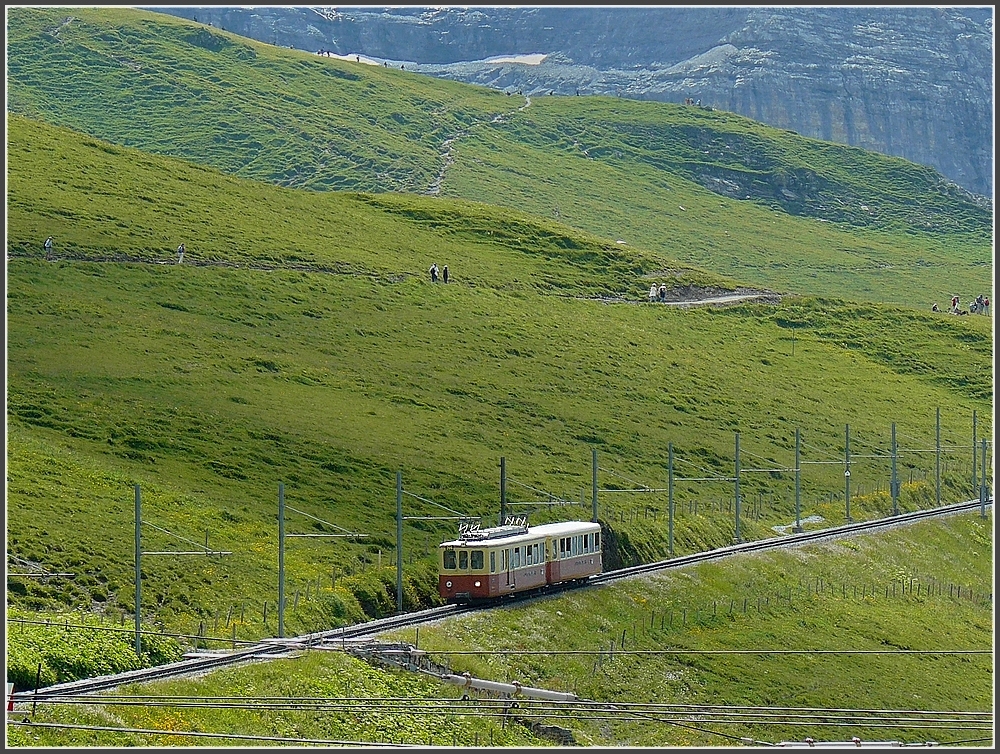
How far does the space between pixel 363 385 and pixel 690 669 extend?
4318 centimetres

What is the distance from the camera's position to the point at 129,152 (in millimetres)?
159625

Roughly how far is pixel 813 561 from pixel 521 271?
225ft

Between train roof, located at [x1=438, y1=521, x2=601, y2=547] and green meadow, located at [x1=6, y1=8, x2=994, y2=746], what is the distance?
9.11 feet

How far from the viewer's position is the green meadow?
64.6 meters

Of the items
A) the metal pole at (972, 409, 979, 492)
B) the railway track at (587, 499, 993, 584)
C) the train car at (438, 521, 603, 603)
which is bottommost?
the metal pole at (972, 409, 979, 492)

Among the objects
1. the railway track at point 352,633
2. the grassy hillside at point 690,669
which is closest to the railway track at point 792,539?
the railway track at point 352,633

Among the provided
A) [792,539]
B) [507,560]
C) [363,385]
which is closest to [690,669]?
[507,560]

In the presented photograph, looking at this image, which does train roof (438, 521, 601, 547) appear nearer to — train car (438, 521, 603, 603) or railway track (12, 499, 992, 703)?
train car (438, 521, 603, 603)

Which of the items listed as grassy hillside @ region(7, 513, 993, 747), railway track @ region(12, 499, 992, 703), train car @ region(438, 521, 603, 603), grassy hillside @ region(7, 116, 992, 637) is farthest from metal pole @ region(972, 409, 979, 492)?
train car @ region(438, 521, 603, 603)

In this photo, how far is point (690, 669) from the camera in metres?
67.8

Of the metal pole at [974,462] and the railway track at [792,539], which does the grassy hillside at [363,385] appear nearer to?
the metal pole at [974,462]

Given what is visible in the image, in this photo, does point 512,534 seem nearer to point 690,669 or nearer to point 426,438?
point 690,669

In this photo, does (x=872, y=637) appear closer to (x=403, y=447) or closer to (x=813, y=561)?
(x=813, y=561)

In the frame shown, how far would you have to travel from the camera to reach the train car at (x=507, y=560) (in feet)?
226
